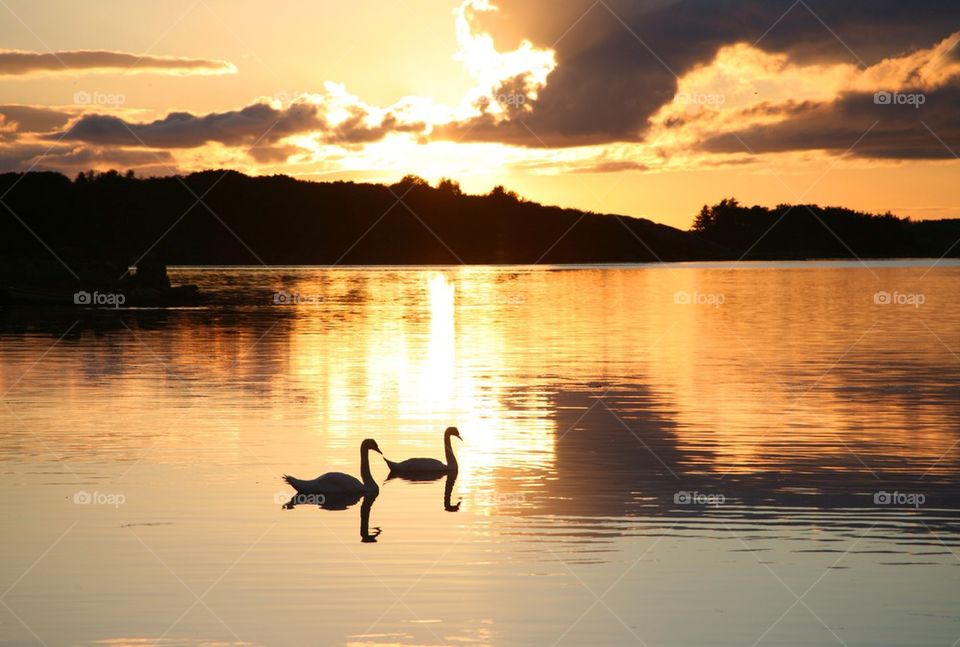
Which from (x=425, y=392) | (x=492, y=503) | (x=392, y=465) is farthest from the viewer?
(x=425, y=392)

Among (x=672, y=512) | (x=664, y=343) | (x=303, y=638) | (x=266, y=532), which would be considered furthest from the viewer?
(x=664, y=343)

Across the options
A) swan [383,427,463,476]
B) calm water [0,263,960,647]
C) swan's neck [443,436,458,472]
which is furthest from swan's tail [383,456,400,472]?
swan's neck [443,436,458,472]

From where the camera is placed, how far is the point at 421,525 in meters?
19.8

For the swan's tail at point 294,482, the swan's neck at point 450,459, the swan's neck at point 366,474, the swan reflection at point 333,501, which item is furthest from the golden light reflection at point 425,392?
the swan's tail at point 294,482

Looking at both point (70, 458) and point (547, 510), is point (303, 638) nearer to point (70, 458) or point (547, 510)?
point (547, 510)

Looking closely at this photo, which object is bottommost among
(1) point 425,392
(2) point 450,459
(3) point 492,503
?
(3) point 492,503

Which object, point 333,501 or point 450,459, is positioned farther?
point 450,459

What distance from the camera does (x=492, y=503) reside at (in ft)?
69.8

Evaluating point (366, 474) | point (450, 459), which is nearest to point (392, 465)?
point (450, 459)

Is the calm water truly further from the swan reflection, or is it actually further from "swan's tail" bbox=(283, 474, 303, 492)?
"swan's tail" bbox=(283, 474, 303, 492)

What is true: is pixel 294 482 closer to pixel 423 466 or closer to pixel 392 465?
pixel 392 465

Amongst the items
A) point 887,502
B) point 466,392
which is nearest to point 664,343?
point 466,392

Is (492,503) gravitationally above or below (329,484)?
below

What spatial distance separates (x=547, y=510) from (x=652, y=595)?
4.80 meters
